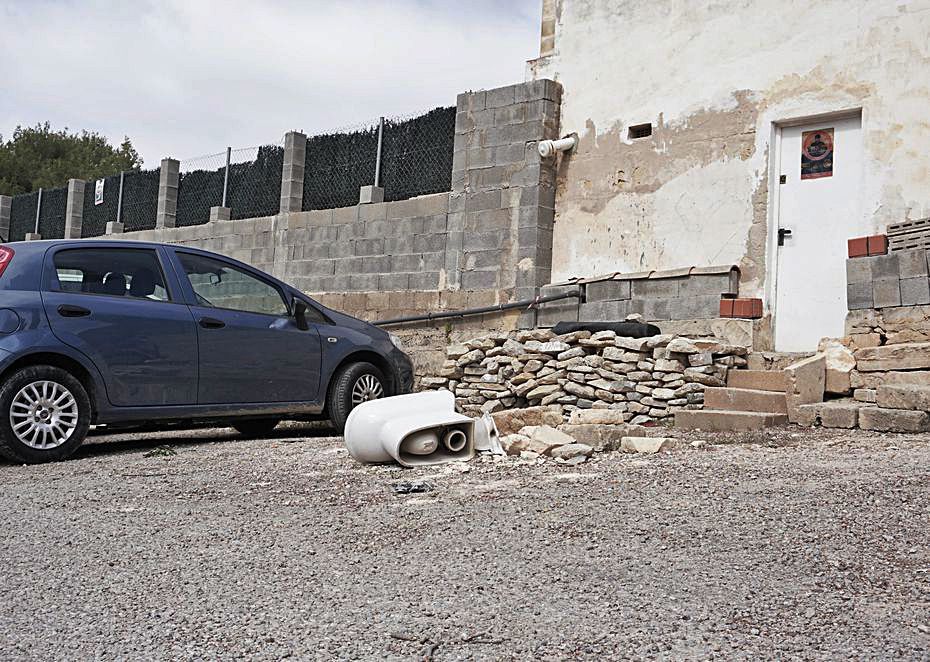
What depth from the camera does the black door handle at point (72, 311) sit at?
7051mm

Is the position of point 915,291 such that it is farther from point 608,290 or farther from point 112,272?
point 112,272

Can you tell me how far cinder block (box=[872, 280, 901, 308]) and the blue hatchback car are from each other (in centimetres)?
426

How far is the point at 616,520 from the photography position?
14.9 feet

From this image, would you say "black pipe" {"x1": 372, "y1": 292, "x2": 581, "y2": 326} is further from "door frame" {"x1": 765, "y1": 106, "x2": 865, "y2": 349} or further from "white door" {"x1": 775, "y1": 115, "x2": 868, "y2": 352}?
"white door" {"x1": 775, "y1": 115, "x2": 868, "y2": 352}

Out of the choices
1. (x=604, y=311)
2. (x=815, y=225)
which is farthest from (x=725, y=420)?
(x=604, y=311)

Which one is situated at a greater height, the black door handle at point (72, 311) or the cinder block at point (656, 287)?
the cinder block at point (656, 287)

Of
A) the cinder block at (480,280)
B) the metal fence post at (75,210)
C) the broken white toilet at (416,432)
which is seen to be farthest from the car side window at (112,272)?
the metal fence post at (75,210)

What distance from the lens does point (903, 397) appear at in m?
7.50

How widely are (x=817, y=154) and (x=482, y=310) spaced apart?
4.47 metres

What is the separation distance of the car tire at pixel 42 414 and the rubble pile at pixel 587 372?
3950 millimetres

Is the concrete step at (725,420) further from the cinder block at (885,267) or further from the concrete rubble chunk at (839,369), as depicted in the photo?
the cinder block at (885,267)

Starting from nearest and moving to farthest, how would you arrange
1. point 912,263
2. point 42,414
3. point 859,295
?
point 42,414, point 912,263, point 859,295

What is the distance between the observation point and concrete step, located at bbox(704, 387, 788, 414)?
866cm

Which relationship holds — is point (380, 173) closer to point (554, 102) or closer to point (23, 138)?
point (554, 102)
